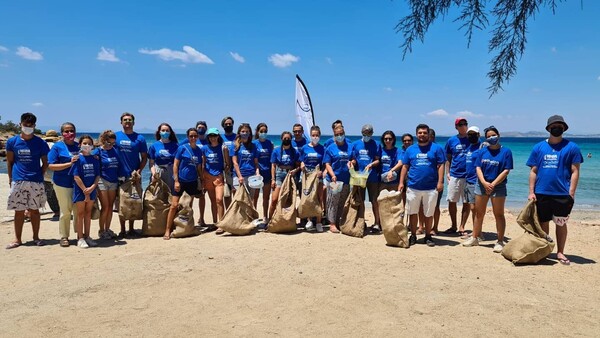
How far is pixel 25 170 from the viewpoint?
5973 mm

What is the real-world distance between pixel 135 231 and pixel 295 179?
2993mm

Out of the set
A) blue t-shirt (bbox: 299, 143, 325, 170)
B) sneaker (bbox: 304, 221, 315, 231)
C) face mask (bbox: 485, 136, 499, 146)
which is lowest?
sneaker (bbox: 304, 221, 315, 231)

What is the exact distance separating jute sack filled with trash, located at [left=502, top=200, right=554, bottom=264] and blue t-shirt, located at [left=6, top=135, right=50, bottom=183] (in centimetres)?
695

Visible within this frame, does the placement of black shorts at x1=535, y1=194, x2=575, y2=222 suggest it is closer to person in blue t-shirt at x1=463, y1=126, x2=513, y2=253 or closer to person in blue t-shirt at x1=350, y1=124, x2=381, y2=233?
person in blue t-shirt at x1=463, y1=126, x2=513, y2=253

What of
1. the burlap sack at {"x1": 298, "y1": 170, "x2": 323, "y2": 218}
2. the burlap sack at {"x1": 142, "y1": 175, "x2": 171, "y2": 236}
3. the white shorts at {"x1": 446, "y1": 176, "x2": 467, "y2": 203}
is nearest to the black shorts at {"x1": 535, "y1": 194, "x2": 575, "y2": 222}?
the white shorts at {"x1": 446, "y1": 176, "x2": 467, "y2": 203}

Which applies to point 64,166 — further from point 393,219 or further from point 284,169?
point 393,219

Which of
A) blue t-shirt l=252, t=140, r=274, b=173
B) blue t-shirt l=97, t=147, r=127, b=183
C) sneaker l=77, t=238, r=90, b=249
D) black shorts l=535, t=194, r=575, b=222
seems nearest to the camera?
black shorts l=535, t=194, r=575, b=222

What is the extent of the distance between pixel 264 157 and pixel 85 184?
2.93 metres

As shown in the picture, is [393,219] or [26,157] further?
[393,219]

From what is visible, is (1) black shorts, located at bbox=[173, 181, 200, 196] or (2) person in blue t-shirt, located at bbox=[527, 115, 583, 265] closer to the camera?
(2) person in blue t-shirt, located at bbox=[527, 115, 583, 265]

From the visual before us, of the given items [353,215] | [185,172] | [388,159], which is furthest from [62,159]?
[388,159]

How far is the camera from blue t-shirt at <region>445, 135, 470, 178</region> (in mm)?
6832

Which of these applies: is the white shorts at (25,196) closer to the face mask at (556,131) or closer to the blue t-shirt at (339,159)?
the blue t-shirt at (339,159)

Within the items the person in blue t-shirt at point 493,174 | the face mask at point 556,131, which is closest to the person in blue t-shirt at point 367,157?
the person in blue t-shirt at point 493,174
